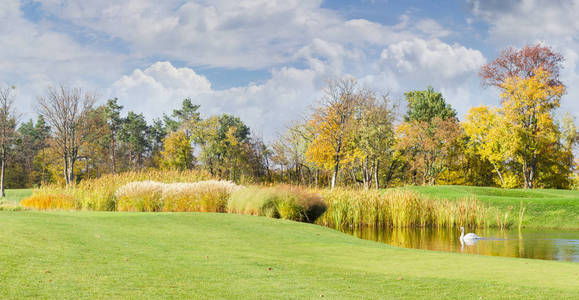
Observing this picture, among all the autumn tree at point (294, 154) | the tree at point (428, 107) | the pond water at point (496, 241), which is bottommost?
the pond water at point (496, 241)

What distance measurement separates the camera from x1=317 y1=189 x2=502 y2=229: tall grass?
1862 centimetres

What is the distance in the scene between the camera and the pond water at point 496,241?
40.2 feet

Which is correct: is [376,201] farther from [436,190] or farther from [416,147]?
[416,147]

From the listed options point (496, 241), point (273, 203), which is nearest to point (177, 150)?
point (273, 203)

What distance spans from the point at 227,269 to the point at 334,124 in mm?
27999

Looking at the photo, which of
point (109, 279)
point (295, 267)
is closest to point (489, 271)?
point (295, 267)

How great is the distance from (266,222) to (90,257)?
24.0 ft

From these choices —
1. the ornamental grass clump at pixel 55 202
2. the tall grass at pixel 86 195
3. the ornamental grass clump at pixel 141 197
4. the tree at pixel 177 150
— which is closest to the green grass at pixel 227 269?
the ornamental grass clump at pixel 141 197

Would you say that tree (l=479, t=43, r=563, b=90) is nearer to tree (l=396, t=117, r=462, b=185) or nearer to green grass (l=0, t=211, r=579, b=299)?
tree (l=396, t=117, r=462, b=185)

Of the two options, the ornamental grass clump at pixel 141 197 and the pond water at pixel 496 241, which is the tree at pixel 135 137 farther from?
the pond water at pixel 496 241

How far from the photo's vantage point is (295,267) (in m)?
7.17

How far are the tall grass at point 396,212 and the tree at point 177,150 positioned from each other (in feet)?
120

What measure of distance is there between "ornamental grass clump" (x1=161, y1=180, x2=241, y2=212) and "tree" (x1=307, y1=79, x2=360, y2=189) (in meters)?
17.0

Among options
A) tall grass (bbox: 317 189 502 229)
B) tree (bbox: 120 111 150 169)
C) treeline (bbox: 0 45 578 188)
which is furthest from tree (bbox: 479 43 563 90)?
tree (bbox: 120 111 150 169)
